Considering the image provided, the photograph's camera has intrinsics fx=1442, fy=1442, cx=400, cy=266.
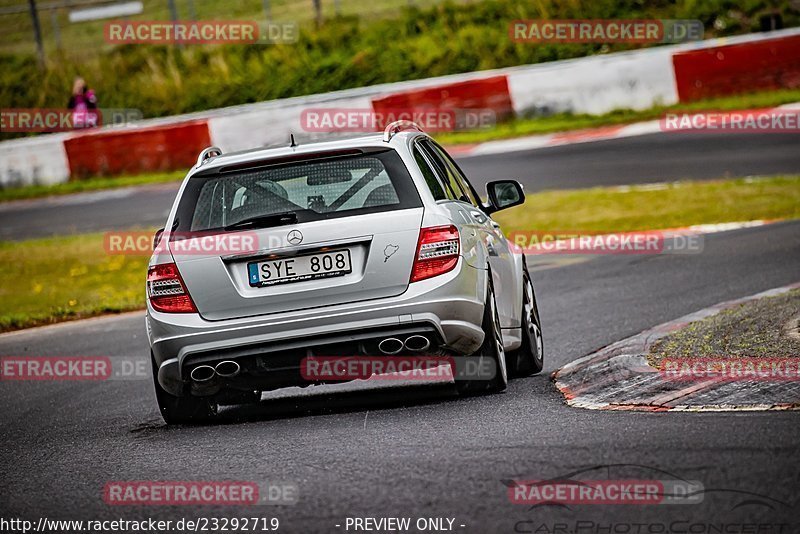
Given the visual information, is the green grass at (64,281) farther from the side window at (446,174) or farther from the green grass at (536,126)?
the side window at (446,174)

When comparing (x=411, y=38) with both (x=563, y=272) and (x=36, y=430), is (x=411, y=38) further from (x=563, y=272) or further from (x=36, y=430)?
(x=36, y=430)

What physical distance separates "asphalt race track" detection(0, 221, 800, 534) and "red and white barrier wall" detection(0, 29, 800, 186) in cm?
1530

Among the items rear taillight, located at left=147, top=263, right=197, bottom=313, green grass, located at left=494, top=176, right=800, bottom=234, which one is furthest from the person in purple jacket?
rear taillight, located at left=147, top=263, right=197, bottom=313

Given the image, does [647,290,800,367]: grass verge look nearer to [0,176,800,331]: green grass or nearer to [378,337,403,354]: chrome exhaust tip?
[378,337,403,354]: chrome exhaust tip

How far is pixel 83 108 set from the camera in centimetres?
2928

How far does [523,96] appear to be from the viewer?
26.2 meters

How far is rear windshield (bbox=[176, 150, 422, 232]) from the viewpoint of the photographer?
7.73 metres

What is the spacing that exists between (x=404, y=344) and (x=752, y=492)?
8.83 feet

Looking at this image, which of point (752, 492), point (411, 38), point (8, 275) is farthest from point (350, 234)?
point (411, 38)

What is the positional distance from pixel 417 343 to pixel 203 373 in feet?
3.76

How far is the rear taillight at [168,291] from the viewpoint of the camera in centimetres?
761
